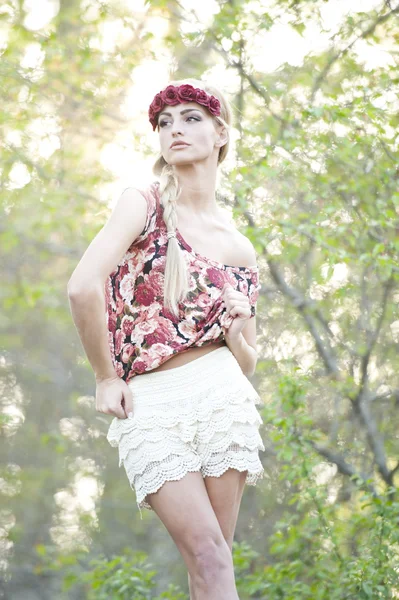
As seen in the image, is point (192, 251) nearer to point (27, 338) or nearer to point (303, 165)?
point (303, 165)

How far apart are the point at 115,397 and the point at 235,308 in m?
0.38

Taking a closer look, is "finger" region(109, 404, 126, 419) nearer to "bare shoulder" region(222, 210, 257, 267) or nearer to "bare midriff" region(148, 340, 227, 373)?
"bare midriff" region(148, 340, 227, 373)

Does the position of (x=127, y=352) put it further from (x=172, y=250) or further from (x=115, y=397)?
(x=172, y=250)

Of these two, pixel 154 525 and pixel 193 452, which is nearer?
pixel 193 452

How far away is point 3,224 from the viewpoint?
5531mm

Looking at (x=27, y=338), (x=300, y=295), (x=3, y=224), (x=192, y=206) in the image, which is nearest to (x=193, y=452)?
(x=192, y=206)

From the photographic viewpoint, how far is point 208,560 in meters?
1.80

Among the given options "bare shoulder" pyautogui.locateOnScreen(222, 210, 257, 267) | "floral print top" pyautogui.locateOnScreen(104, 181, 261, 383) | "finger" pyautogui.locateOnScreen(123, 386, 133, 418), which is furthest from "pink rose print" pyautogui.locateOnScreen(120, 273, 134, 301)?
"bare shoulder" pyautogui.locateOnScreen(222, 210, 257, 267)

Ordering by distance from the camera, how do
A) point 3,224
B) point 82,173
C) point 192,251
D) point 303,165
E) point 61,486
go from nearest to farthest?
1. point 192,251
2. point 303,165
3. point 82,173
4. point 3,224
5. point 61,486

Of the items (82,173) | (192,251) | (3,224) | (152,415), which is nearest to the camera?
(152,415)

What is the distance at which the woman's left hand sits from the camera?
6.56 feet

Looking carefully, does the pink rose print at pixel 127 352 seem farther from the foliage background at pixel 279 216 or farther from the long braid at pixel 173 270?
the foliage background at pixel 279 216

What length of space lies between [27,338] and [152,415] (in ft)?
14.8

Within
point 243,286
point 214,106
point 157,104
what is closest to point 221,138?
point 214,106
